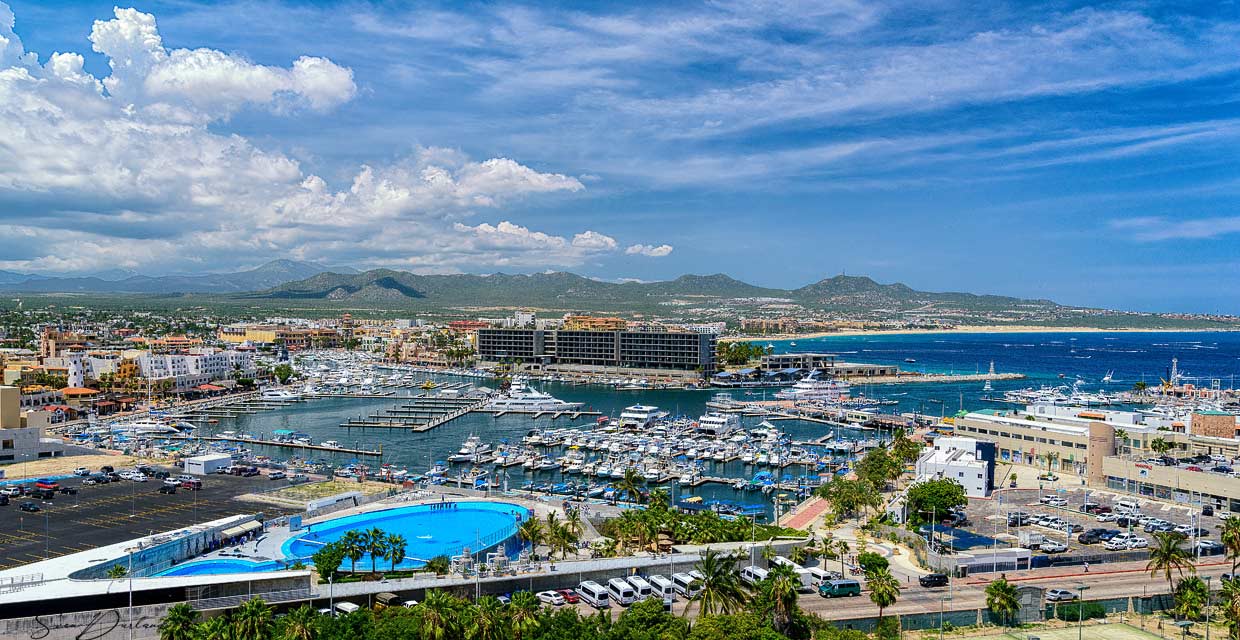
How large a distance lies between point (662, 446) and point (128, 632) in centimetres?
4142

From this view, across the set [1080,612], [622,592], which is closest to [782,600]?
[622,592]

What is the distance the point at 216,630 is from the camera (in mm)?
18766

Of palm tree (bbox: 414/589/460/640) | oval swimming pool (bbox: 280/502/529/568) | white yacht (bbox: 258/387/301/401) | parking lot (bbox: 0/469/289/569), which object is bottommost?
white yacht (bbox: 258/387/301/401)

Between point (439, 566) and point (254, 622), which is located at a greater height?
point (254, 622)

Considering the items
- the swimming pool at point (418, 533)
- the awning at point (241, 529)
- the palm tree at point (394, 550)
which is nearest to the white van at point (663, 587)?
the swimming pool at point (418, 533)

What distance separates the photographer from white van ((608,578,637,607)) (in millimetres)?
24984

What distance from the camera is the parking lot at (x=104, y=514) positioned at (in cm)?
3108

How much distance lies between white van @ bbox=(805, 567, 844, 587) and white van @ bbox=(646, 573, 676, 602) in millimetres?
4667

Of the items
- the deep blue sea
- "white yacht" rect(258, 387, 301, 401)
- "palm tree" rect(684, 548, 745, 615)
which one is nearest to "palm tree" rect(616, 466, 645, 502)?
the deep blue sea

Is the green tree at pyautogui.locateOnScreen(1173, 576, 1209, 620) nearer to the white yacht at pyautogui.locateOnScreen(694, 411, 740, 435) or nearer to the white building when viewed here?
the white building

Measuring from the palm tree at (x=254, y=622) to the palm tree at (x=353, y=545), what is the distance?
599cm

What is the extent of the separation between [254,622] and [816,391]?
85150mm

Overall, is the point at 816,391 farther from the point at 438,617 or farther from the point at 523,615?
the point at 438,617

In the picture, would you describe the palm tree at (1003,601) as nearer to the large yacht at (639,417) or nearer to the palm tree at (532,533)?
the palm tree at (532,533)
